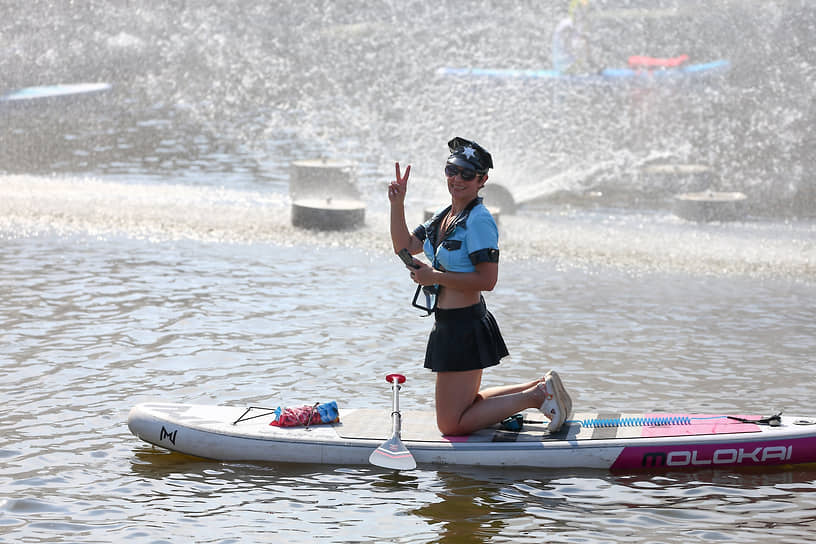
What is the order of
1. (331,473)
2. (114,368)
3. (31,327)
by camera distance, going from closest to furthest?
(331,473) → (114,368) → (31,327)

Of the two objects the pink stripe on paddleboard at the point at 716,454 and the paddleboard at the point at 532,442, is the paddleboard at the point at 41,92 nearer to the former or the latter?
the paddleboard at the point at 532,442

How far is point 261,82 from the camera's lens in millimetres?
52219

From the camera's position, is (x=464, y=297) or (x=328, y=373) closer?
(x=464, y=297)

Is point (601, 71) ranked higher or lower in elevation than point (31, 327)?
higher

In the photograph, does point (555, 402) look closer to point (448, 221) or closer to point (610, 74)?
point (448, 221)

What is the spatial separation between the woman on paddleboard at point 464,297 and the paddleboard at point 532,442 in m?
0.19

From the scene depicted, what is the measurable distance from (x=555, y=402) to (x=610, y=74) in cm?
3088

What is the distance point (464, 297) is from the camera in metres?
6.84

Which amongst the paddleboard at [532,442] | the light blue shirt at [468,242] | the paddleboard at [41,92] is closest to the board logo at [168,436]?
the paddleboard at [532,442]

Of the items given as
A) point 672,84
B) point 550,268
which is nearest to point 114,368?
point 550,268

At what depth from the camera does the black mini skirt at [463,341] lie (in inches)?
269

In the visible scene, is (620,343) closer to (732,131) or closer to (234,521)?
(234,521)

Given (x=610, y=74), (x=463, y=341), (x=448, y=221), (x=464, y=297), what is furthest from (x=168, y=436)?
(x=610, y=74)

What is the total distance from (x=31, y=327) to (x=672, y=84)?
109ft
